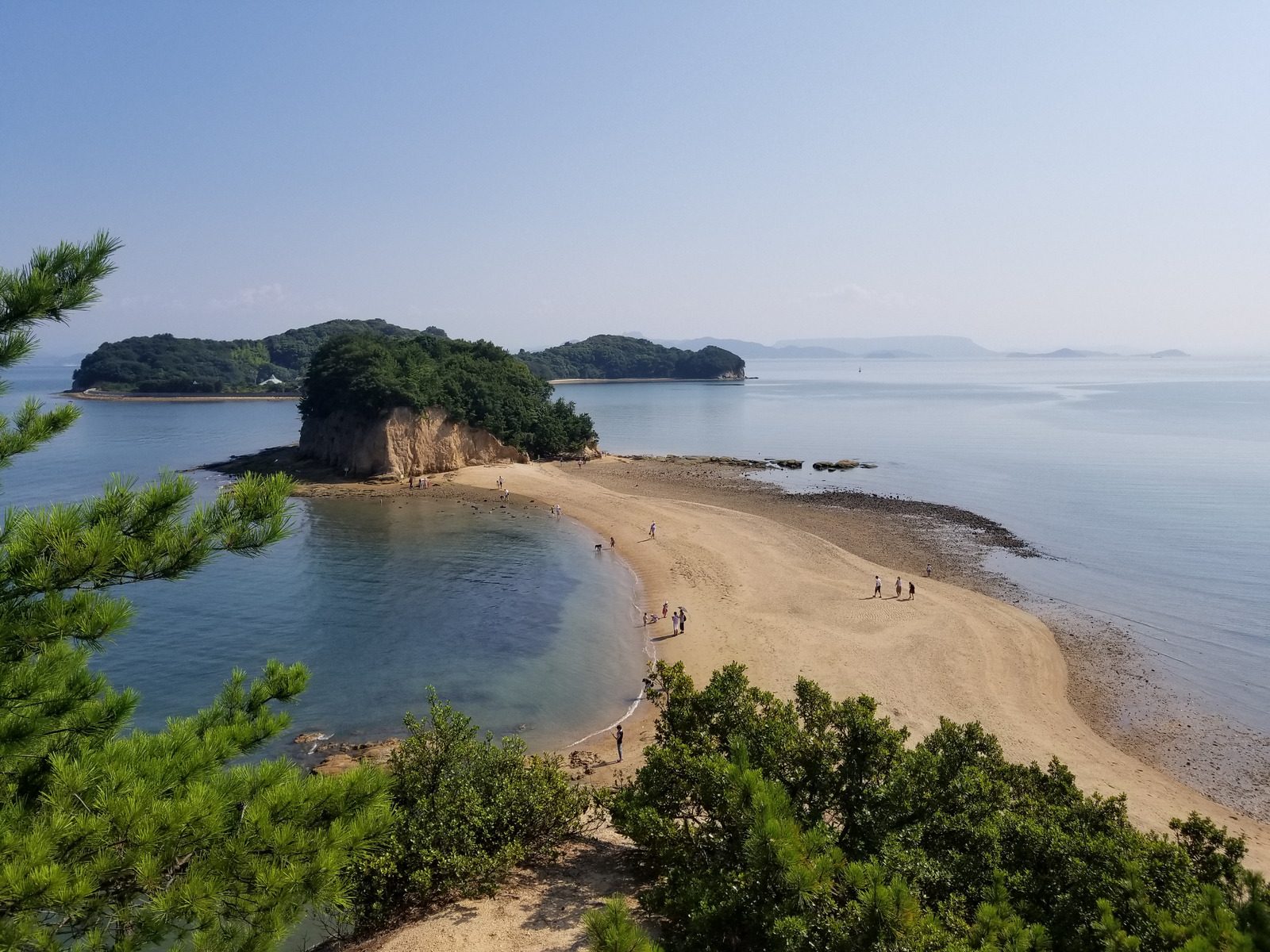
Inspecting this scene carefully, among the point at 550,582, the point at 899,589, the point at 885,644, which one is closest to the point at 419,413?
the point at 550,582

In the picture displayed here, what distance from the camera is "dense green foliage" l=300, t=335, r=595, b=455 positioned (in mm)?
58594

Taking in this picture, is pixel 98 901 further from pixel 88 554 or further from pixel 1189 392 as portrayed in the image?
pixel 1189 392

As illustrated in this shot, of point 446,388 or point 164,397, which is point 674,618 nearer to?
point 446,388

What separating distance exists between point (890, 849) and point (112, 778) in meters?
9.02

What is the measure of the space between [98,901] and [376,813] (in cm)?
241

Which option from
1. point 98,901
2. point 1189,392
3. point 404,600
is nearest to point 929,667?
point 404,600

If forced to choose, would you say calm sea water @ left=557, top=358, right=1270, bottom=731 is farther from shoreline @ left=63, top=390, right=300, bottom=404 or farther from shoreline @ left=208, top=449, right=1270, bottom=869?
shoreline @ left=63, top=390, right=300, bottom=404

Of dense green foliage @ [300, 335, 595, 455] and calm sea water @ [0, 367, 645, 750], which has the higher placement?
dense green foliage @ [300, 335, 595, 455]

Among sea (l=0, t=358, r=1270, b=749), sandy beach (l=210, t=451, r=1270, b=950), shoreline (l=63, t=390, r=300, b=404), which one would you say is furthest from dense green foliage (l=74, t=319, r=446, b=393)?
sandy beach (l=210, t=451, r=1270, b=950)

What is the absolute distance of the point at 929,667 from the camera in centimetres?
2581

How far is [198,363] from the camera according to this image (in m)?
163

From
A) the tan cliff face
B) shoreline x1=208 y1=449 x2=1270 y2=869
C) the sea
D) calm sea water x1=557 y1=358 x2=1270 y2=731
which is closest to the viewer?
shoreline x1=208 y1=449 x2=1270 y2=869

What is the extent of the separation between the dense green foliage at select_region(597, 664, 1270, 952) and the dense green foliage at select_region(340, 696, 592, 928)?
1937mm

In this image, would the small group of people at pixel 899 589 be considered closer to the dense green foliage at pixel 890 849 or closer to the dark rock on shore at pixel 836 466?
the dense green foliage at pixel 890 849
